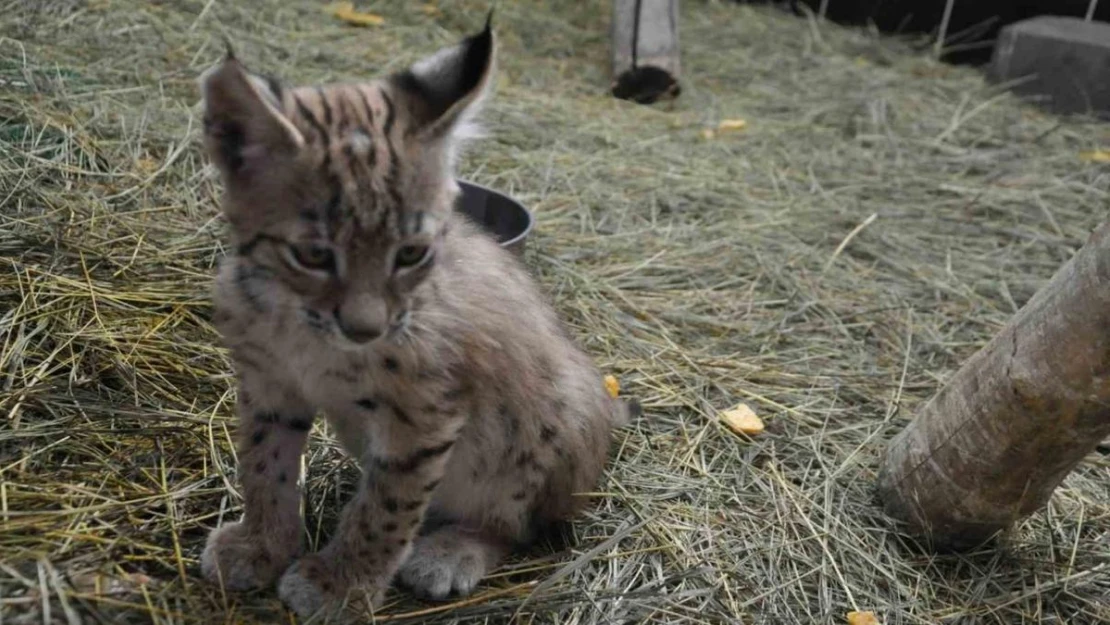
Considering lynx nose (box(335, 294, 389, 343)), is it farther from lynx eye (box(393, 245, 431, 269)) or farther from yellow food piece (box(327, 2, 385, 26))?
yellow food piece (box(327, 2, 385, 26))

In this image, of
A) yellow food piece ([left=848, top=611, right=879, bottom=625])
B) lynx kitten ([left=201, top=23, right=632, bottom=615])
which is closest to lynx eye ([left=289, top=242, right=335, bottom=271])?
lynx kitten ([left=201, top=23, right=632, bottom=615])

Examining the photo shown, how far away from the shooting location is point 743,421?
186 inches

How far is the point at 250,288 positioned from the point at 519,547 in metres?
1.41

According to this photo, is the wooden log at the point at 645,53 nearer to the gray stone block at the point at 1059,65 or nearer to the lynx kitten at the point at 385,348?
the gray stone block at the point at 1059,65

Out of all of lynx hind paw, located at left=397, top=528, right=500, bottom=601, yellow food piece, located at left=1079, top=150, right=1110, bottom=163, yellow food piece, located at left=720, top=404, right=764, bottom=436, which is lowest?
yellow food piece, located at left=1079, top=150, right=1110, bottom=163

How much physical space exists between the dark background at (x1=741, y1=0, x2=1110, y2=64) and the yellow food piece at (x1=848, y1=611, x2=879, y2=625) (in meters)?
8.48

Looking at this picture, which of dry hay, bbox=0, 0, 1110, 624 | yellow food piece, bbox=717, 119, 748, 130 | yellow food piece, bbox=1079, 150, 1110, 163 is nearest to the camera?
dry hay, bbox=0, 0, 1110, 624

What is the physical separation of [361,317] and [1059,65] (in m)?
8.61

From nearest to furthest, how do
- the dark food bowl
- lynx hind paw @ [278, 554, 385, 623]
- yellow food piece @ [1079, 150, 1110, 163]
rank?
lynx hind paw @ [278, 554, 385, 623], the dark food bowl, yellow food piece @ [1079, 150, 1110, 163]

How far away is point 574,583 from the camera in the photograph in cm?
365

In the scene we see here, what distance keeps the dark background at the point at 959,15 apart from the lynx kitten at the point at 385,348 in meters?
8.51

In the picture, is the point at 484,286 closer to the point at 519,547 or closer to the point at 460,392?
the point at 460,392

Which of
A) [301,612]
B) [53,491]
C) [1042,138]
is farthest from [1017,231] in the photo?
[53,491]

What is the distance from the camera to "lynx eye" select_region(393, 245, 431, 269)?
286 cm
